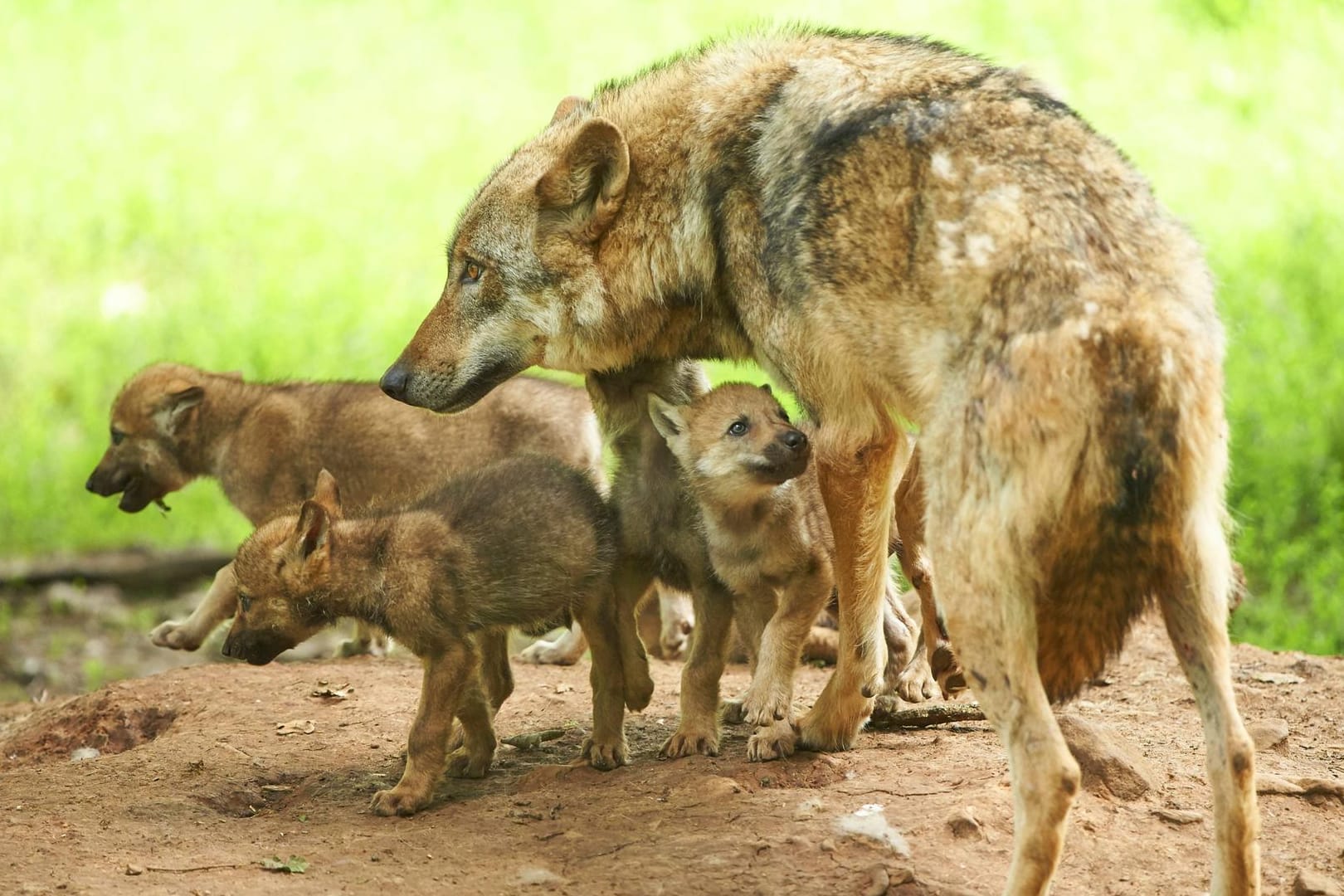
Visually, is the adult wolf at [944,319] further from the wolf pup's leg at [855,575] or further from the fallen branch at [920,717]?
the fallen branch at [920,717]

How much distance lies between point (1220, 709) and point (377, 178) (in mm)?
11476

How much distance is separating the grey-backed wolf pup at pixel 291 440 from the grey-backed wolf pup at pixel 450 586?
1430 mm

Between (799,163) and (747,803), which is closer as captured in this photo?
(799,163)

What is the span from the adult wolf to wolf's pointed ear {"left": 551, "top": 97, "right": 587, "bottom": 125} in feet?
1.48

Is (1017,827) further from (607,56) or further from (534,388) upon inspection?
(607,56)

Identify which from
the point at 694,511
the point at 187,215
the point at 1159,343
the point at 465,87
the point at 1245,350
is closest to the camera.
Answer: the point at 1159,343

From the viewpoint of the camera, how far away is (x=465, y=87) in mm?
16047

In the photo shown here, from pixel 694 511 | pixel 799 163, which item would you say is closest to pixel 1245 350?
pixel 694 511

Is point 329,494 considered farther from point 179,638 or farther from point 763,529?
point 179,638

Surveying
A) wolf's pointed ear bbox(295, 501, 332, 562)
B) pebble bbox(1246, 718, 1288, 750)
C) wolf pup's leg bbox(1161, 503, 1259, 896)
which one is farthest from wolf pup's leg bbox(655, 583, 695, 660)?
wolf pup's leg bbox(1161, 503, 1259, 896)

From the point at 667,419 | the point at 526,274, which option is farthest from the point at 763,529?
the point at 526,274

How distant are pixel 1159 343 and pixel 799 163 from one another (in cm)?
141

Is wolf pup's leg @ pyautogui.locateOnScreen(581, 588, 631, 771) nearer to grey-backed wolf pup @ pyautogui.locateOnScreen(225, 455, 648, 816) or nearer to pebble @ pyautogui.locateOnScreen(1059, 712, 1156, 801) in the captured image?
grey-backed wolf pup @ pyautogui.locateOnScreen(225, 455, 648, 816)

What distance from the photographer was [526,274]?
611cm
